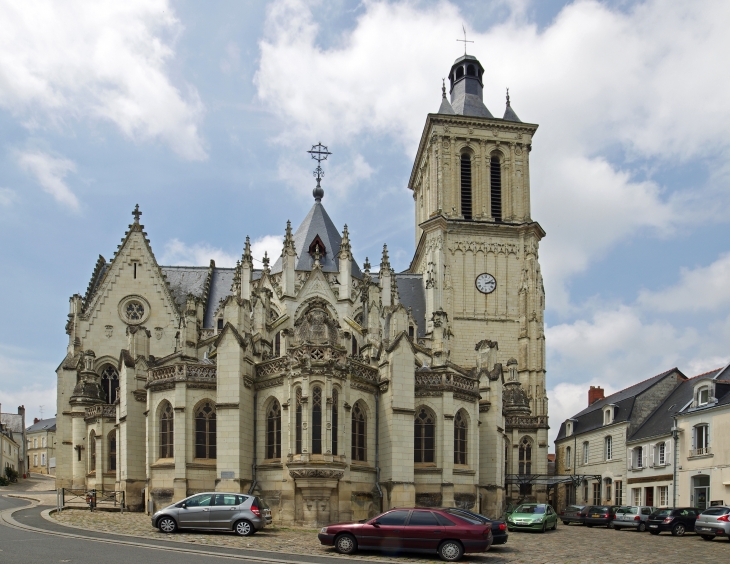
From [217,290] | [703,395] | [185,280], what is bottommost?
[703,395]

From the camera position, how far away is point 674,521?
29016 millimetres

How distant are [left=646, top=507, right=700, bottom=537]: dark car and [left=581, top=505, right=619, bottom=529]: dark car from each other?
358cm

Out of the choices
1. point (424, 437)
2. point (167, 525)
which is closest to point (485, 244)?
point (424, 437)

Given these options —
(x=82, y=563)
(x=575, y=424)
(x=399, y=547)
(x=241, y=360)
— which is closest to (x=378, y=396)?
(x=241, y=360)

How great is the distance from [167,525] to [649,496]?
2912 centimetres

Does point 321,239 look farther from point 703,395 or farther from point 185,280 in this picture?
point 703,395

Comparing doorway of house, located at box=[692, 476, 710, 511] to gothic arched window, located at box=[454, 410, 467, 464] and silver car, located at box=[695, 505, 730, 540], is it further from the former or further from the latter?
gothic arched window, located at box=[454, 410, 467, 464]

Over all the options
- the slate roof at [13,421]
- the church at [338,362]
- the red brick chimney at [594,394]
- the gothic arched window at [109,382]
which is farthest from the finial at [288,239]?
the slate roof at [13,421]

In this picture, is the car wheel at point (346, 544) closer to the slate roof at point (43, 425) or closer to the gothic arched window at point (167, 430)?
the gothic arched window at point (167, 430)

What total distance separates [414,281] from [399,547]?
3429 cm

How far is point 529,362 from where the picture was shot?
48.2m

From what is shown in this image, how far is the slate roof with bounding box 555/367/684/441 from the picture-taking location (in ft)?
150

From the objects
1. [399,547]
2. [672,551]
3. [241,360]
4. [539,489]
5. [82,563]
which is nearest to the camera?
[82,563]

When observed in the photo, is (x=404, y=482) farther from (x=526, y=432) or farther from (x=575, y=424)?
(x=575, y=424)
